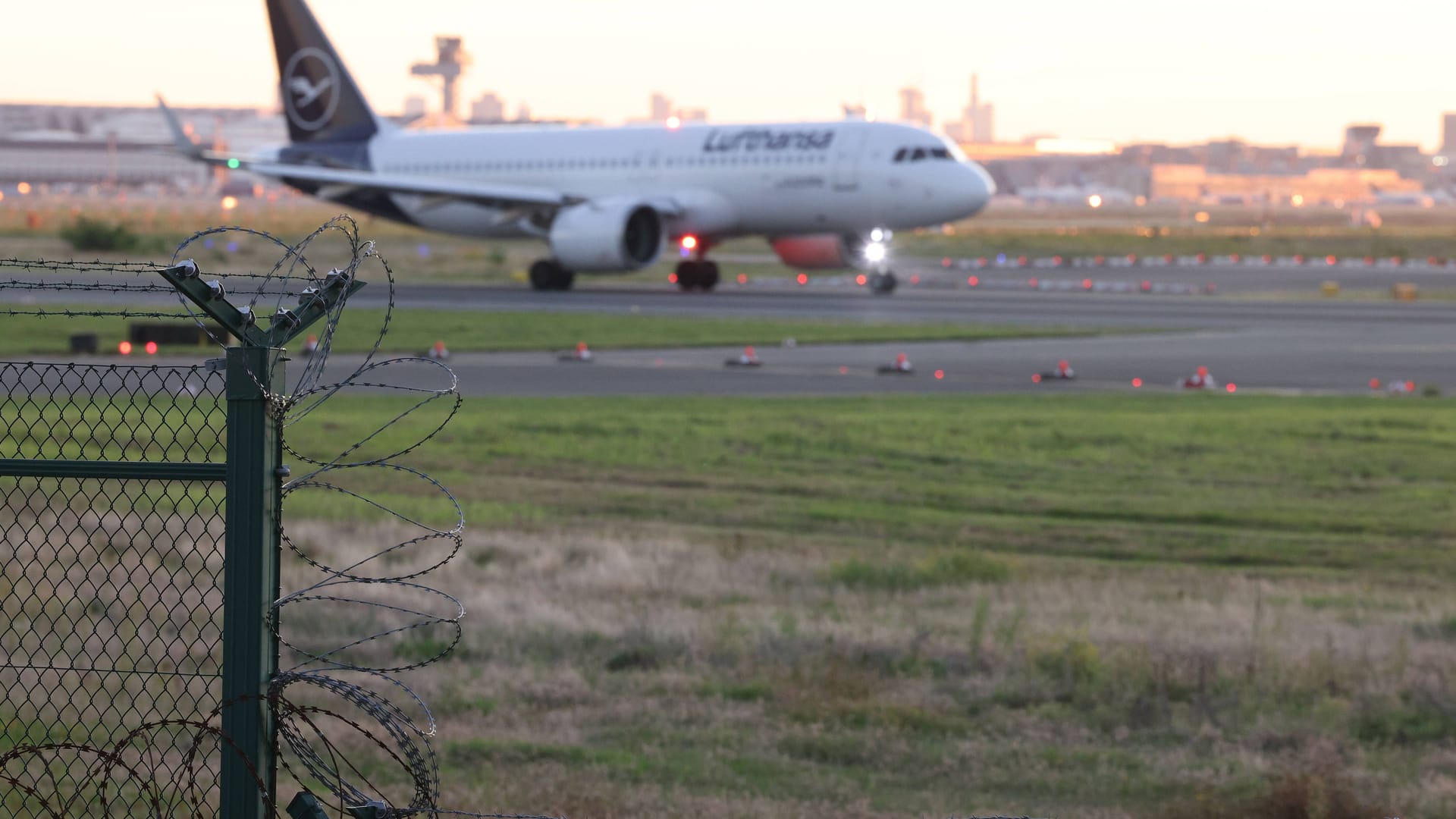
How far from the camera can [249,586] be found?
14.8ft

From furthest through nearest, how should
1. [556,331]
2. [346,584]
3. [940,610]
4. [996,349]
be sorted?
[556,331] → [996,349] → [940,610] → [346,584]

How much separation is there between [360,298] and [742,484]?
92.1 ft

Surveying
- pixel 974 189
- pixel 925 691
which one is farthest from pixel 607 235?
pixel 925 691

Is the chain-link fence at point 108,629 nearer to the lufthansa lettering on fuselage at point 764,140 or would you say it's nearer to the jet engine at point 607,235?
the jet engine at point 607,235

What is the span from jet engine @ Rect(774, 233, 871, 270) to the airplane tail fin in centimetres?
1437

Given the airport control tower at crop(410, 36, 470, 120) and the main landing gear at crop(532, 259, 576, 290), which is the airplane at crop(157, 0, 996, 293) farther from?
the airport control tower at crop(410, 36, 470, 120)

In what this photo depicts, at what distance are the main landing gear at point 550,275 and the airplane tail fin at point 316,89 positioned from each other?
9673mm

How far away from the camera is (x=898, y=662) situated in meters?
11.5

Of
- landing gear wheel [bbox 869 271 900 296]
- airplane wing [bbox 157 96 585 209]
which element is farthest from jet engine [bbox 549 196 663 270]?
landing gear wheel [bbox 869 271 900 296]

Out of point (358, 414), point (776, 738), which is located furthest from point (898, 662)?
point (358, 414)

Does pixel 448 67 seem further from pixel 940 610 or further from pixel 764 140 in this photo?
pixel 940 610

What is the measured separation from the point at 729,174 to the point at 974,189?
6.37 metres

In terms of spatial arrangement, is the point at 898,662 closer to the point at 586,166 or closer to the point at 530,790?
the point at 530,790

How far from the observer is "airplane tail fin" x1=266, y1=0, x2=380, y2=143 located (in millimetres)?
52438
